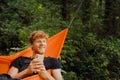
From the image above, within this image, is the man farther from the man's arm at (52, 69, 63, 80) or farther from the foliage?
the foliage

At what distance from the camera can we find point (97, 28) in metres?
4.72

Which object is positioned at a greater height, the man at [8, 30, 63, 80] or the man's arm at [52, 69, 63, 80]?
the man at [8, 30, 63, 80]

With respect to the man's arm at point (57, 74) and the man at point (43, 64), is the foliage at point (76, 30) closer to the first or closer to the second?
the man at point (43, 64)

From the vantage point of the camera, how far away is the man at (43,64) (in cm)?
259

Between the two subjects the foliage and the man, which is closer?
the man

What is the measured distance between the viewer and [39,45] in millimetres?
2807

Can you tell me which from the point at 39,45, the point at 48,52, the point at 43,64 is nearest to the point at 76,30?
the point at 48,52

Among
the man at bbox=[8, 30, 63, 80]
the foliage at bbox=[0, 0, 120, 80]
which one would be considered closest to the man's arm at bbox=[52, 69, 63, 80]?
the man at bbox=[8, 30, 63, 80]

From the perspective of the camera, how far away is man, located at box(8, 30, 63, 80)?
2.59 metres

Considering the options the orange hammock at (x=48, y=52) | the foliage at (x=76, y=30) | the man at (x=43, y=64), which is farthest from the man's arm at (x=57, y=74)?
the foliage at (x=76, y=30)

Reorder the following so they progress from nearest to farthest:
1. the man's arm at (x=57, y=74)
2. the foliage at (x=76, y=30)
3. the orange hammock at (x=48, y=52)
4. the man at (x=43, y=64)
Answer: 1. the man at (x=43, y=64)
2. the man's arm at (x=57, y=74)
3. the orange hammock at (x=48, y=52)
4. the foliage at (x=76, y=30)

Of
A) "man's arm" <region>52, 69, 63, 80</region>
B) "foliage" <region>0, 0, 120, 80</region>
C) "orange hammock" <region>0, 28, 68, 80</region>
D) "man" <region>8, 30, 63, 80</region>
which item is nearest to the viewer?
"man" <region>8, 30, 63, 80</region>

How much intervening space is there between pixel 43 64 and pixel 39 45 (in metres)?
0.19

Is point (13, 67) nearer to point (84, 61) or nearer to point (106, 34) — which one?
point (84, 61)
